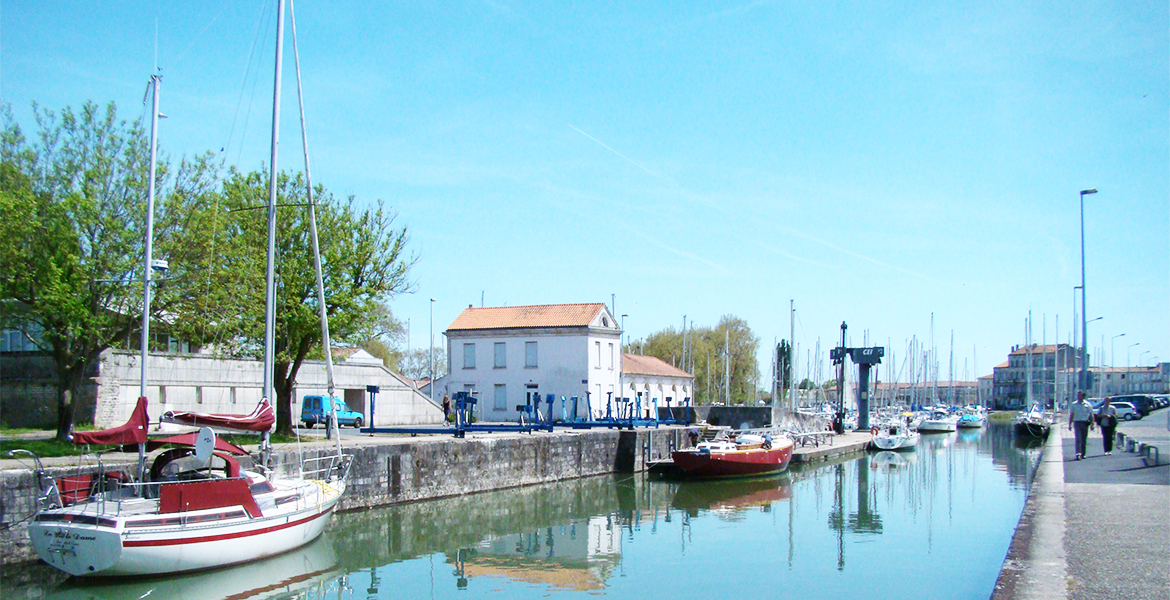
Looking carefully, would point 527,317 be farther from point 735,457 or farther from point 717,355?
point 717,355

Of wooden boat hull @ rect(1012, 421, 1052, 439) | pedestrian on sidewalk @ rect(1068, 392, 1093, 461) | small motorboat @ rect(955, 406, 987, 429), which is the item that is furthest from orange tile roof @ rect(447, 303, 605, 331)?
small motorboat @ rect(955, 406, 987, 429)

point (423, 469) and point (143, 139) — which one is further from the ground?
point (143, 139)

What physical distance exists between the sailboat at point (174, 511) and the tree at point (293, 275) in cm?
619

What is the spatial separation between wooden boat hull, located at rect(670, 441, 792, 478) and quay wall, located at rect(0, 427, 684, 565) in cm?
324

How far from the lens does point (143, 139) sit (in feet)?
70.9

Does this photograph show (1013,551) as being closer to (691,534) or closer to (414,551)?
(691,534)

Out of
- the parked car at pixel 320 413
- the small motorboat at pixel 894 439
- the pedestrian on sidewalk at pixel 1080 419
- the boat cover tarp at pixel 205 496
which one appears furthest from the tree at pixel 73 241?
the small motorboat at pixel 894 439

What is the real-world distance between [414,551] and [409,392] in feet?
83.2

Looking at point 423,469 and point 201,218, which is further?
point 423,469

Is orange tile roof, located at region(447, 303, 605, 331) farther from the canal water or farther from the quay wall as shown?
the canal water

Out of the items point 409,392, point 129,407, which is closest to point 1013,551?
point 129,407

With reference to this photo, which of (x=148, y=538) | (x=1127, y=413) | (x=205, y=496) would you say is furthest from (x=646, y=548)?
(x=1127, y=413)

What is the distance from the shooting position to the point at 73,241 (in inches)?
795

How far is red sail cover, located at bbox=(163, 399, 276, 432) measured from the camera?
17.7 m
